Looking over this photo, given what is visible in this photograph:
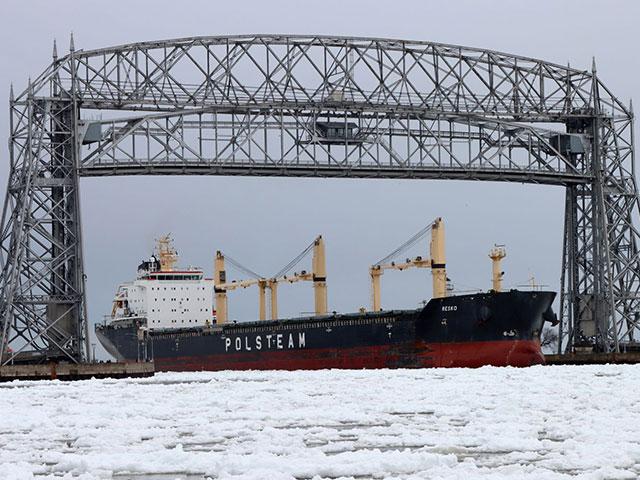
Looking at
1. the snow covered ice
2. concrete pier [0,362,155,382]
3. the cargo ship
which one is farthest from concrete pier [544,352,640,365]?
concrete pier [0,362,155,382]

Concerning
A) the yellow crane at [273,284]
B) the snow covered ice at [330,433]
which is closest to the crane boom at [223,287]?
the yellow crane at [273,284]

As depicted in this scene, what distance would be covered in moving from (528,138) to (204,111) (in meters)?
12.8

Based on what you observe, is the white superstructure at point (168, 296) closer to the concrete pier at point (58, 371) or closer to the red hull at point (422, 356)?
the red hull at point (422, 356)

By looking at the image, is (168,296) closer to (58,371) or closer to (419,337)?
(419,337)

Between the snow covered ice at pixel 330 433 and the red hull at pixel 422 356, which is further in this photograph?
the red hull at pixel 422 356

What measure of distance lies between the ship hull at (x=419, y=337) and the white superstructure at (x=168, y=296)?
10248 mm

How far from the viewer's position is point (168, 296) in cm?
6184

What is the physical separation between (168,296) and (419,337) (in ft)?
65.0

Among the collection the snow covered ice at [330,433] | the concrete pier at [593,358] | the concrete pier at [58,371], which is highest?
the concrete pier at [58,371]

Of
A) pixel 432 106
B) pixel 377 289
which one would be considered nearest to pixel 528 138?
pixel 432 106

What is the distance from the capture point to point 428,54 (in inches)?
1861

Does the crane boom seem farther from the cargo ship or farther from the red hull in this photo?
the red hull

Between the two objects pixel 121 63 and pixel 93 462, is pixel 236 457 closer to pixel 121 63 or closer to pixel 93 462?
pixel 93 462

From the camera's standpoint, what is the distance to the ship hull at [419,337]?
44.6m
